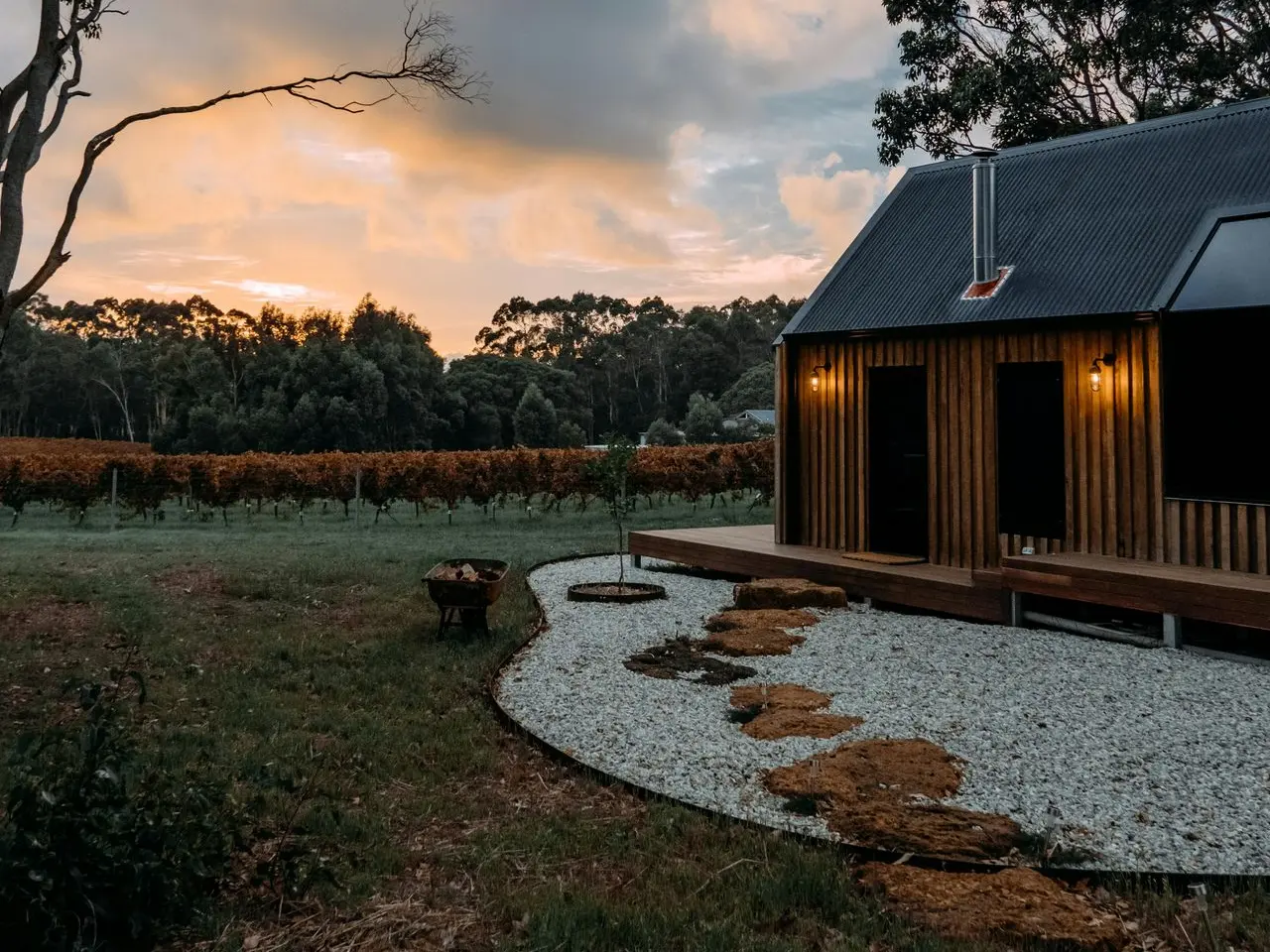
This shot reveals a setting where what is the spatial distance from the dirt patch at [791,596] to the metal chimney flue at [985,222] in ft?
11.5

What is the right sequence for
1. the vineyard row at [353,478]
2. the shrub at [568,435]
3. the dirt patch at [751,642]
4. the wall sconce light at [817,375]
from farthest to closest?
the shrub at [568,435] → the vineyard row at [353,478] → the wall sconce light at [817,375] → the dirt patch at [751,642]

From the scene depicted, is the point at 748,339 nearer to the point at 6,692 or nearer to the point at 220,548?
the point at 220,548

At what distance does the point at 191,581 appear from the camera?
9.68 metres

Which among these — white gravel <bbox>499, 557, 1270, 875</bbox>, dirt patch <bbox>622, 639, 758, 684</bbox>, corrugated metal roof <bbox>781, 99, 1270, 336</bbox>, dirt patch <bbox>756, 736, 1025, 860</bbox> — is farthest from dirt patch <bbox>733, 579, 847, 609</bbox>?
dirt patch <bbox>756, 736, 1025, 860</bbox>

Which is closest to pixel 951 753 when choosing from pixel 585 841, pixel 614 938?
pixel 585 841

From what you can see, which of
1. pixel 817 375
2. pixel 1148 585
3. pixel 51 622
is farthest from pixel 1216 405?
pixel 51 622

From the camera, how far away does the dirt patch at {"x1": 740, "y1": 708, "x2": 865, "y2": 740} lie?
505cm

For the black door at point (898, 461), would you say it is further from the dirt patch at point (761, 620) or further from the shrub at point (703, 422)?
the shrub at point (703, 422)

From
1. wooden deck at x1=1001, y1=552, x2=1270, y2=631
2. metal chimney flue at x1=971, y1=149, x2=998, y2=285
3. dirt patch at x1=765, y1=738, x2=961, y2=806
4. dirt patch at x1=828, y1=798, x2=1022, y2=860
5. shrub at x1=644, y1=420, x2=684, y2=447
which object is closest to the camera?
dirt patch at x1=828, y1=798, x2=1022, y2=860

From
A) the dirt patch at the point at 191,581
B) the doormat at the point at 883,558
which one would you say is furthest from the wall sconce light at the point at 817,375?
the dirt patch at the point at 191,581

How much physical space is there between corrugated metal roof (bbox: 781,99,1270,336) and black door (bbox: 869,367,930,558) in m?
0.67

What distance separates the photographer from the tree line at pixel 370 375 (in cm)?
3950

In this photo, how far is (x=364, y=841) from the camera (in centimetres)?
368

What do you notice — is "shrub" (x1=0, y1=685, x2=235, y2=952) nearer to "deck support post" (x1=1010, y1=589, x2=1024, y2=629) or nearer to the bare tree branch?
the bare tree branch
